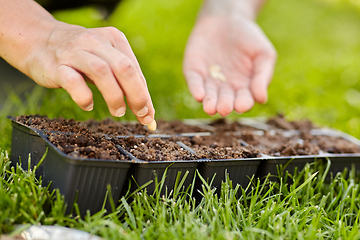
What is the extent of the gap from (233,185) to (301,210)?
0.28 meters

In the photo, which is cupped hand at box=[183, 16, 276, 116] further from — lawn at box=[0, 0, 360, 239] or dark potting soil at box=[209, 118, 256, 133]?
lawn at box=[0, 0, 360, 239]

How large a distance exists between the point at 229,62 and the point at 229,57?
0.04m

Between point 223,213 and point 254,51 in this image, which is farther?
point 254,51

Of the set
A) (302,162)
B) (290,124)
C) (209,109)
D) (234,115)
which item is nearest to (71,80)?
(209,109)

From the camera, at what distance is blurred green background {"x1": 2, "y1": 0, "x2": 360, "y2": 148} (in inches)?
97.8

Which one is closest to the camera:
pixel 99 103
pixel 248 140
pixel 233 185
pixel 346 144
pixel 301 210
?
pixel 301 210

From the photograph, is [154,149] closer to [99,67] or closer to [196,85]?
[99,67]

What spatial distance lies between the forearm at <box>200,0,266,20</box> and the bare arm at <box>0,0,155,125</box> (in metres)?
1.45

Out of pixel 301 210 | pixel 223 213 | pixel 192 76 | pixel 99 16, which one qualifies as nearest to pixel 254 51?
pixel 192 76

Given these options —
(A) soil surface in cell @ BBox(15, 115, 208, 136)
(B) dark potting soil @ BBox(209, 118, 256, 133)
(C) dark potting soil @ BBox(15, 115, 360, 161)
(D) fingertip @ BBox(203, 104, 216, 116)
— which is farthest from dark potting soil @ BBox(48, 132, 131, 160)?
(B) dark potting soil @ BBox(209, 118, 256, 133)

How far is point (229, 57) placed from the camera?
2.29 metres

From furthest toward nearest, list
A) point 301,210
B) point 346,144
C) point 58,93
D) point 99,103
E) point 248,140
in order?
point 99,103 < point 58,93 < point 346,144 < point 248,140 < point 301,210

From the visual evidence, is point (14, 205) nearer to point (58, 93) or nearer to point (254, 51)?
point (58, 93)

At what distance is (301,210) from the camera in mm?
1250
